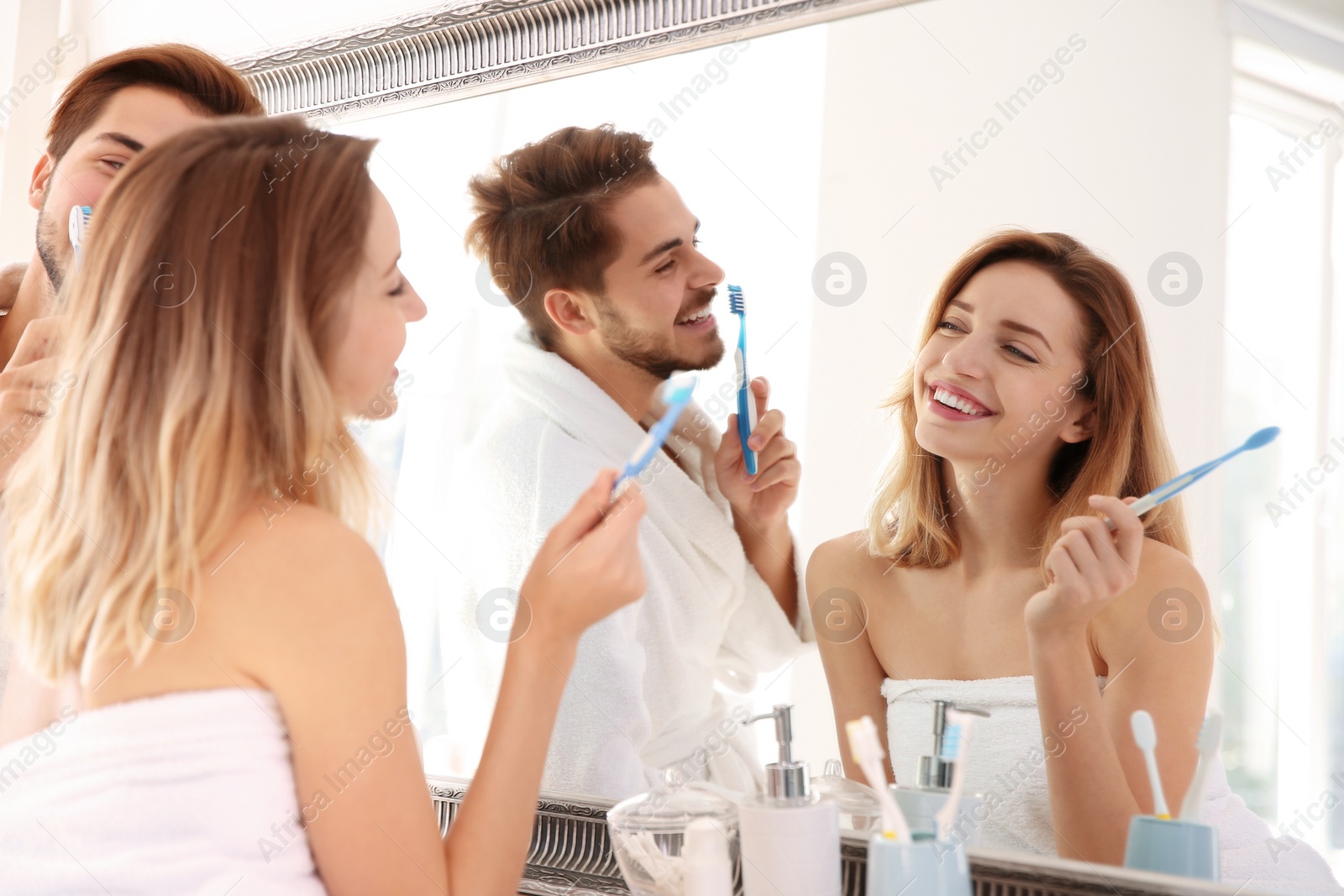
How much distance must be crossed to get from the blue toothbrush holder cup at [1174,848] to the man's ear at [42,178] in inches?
42.0

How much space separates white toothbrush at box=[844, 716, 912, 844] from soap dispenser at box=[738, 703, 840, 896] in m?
0.04

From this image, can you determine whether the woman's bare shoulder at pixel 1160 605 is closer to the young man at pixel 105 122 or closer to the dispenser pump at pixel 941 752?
the dispenser pump at pixel 941 752

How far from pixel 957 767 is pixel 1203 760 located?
0.15 metres

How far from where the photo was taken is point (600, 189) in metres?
0.90

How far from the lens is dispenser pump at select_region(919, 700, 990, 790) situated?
73cm

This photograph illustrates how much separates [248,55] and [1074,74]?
0.87 m

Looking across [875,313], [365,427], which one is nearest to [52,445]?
[365,427]

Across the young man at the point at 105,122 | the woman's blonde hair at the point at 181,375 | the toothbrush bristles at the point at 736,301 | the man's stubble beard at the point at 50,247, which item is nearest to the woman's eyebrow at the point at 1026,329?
the toothbrush bristles at the point at 736,301

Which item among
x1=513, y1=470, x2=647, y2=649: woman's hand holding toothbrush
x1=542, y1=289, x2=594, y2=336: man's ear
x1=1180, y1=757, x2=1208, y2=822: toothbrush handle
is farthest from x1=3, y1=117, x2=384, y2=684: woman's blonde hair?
x1=1180, y1=757, x2=1208, y2=822: toothbrush handle

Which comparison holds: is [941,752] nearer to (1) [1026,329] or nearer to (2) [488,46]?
(1) [1026,329]

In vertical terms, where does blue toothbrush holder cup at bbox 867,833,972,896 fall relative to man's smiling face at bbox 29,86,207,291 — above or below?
below

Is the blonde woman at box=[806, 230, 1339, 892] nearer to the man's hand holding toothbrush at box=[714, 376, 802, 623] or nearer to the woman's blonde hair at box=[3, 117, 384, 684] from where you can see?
the man's hand holding toothbrush at box=[714, 376, 802, 623]

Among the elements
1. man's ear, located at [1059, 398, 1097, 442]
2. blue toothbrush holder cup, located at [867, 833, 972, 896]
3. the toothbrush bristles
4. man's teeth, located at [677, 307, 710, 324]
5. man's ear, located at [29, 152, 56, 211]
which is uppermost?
man's ear, located at [29, 152, 56, 211]

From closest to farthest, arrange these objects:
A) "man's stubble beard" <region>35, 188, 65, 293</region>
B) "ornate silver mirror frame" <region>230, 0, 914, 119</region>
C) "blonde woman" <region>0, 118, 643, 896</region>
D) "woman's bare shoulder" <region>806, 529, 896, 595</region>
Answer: "blonde woman" <region>0, 118, 643, 896</region>
"woman's bare shoulder" <region>806, 529, 896, 595</region>
"ornate silver mirror frame" <region>230, 0, 914, 119</region>
"man's stubble beard" <region>35, 188, 65, 293</region>
